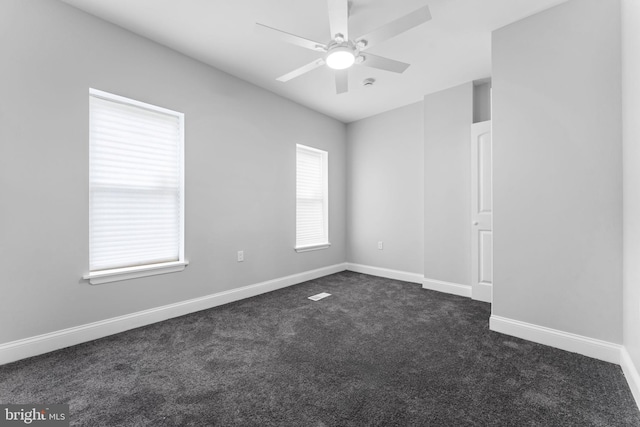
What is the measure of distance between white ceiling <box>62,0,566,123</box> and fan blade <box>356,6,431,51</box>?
1.44ft

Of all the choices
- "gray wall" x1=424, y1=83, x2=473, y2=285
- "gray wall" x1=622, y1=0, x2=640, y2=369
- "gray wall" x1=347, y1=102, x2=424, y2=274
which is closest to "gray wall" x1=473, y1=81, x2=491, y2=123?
"gray wall" x1=424, y1=83, x2=473, y2=285

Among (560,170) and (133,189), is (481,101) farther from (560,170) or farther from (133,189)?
(133,189)

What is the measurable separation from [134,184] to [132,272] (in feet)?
2.71

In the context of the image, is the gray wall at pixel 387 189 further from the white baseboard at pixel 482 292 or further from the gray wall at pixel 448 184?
the white baseboard at pixel 482 292

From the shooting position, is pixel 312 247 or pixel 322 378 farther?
pixel 312 247

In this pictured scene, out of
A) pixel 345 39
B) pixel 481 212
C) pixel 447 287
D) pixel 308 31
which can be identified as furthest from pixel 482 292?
pixel 308 31

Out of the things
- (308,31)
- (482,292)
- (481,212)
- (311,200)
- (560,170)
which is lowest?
(482,292)

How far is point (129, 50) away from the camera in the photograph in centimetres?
252

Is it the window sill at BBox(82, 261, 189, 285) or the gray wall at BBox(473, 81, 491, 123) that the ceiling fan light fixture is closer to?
the gray wall at BBox(473, 81, 491, 123)

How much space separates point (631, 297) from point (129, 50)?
430 centimetres

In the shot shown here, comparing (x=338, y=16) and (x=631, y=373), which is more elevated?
(x=338, y=16)

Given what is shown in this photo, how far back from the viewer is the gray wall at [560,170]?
6.51ft

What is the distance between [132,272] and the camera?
8.29 feet
